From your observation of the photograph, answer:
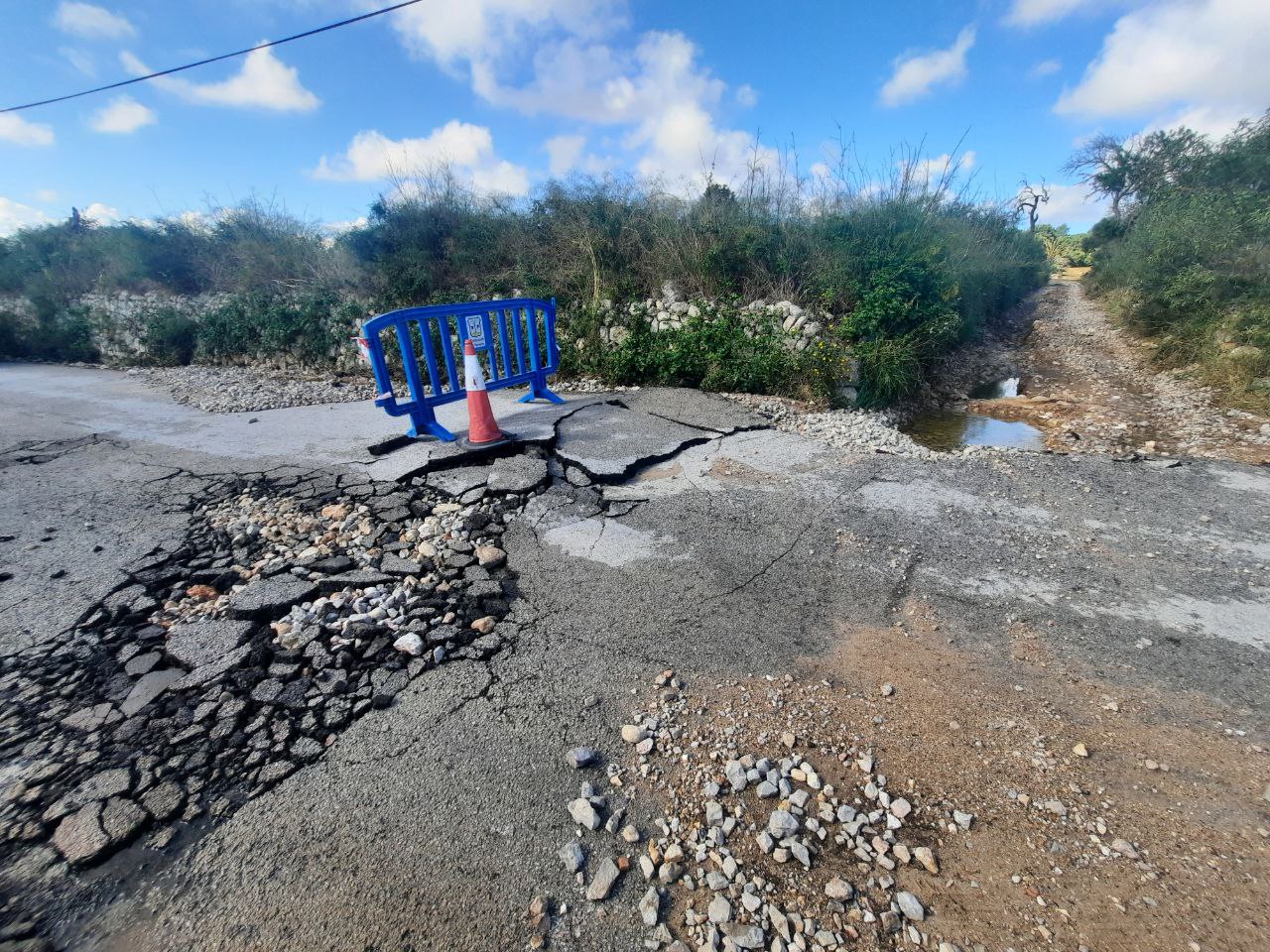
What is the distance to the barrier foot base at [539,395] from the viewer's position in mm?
6852

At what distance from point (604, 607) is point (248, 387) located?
849cm

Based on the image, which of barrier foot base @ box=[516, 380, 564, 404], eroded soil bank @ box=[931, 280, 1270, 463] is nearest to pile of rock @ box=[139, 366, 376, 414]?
barrier foot base @ box=[516, 380, 564, 404]

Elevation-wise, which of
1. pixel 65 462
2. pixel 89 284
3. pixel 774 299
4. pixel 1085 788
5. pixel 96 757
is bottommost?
pixel 1085 788

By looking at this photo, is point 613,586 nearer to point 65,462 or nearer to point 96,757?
point 96,757

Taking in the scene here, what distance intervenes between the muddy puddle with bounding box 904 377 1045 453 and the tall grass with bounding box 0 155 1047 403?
649 millimetres

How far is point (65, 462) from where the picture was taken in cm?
529

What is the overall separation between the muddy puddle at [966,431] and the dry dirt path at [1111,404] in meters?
0.28

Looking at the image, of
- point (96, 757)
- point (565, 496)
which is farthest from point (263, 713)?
point (565, 496)

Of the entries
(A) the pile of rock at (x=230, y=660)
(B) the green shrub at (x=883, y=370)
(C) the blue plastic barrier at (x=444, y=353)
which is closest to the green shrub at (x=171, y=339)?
(C) the blue plastic barrier at (x=444, y=353)

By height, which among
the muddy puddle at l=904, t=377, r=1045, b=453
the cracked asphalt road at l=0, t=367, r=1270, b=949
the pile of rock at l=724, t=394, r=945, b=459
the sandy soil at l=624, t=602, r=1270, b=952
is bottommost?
the muddy puddle at l=904, t=377, r=1045, b=453

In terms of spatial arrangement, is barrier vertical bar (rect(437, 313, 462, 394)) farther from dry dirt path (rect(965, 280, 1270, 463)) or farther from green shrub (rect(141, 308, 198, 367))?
green shrub (rect(141, 308, 198, 367))

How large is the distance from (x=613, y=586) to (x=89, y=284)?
62.5 feet

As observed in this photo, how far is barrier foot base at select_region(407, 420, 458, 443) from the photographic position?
210 inches

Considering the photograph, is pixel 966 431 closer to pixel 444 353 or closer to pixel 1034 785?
pixel 1034 785
